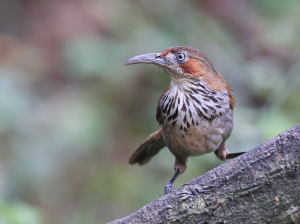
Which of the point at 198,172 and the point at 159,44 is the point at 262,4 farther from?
the point at 198,172

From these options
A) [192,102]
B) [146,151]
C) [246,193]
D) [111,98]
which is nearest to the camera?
[246,193]

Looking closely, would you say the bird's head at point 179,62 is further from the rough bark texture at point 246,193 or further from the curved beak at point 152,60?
Answer: the rough bark texture at point 246,193

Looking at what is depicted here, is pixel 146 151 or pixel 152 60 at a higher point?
pixel 152 60

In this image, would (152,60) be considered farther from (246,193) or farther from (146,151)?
(246,193)

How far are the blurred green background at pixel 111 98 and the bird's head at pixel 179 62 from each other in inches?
39.0

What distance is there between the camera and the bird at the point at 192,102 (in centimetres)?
322

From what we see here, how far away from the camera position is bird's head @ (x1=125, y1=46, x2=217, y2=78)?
3.24 meters

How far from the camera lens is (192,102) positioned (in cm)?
321

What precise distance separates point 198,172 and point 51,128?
204 centimetres

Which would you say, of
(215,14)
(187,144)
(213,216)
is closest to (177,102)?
(187,144)

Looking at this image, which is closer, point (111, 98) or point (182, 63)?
point (182, 63)

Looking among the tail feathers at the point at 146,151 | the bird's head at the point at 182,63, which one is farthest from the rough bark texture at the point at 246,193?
the tail feathers at the point at 146,151

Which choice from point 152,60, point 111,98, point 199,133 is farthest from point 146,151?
point 111,98

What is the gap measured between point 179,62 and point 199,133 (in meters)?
0.66
